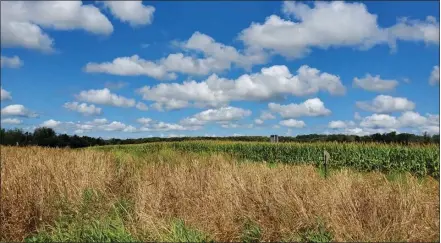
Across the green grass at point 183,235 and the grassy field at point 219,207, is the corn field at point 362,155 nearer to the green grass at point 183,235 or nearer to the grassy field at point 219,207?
the grassy field at point 219,207

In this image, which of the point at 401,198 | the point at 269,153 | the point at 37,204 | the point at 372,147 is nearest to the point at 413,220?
the point at 401,198

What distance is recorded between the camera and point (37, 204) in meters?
7.71

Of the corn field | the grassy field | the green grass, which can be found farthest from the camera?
the corn field

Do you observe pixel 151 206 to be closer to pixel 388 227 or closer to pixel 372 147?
pixel 388 227

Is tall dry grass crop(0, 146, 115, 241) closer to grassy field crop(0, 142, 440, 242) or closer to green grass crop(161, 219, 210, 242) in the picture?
grassy field crop(0, 142, 440, 242)

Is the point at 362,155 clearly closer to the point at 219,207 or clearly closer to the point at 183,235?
the point at 219,207

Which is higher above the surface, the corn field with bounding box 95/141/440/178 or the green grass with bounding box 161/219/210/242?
the corn field with bounding box 95/141/440/178

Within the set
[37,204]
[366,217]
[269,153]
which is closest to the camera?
[366,217]

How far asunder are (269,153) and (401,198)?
2676 centimetres

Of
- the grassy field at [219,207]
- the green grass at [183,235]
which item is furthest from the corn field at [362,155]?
the green grass at [183,235]

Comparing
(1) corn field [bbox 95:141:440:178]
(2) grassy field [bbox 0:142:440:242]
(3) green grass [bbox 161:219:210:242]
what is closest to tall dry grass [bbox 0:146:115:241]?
(2) grassy field [bbox 0:142:440:242]

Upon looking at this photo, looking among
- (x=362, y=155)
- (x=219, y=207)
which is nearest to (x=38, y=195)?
(x=219, y=207)

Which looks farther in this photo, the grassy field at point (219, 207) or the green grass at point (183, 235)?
the grassy field at point (219, 207)

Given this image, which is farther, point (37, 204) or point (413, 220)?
point (37, 204)
